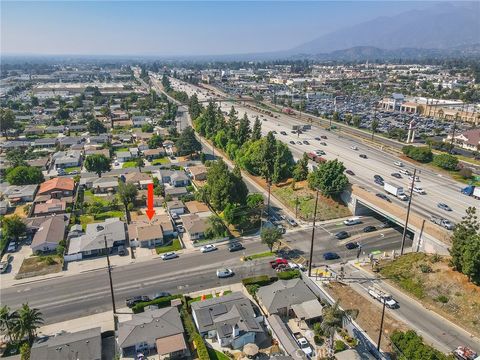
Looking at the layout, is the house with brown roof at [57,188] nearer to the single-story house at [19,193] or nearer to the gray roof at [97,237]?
the single-story house at [19,193]

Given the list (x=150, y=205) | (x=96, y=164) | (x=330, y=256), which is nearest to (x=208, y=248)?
(x=330, y=256)

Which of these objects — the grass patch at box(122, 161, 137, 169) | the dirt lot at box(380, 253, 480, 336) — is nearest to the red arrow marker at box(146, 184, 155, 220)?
the grass patch at box(122, 161, 137, 169)

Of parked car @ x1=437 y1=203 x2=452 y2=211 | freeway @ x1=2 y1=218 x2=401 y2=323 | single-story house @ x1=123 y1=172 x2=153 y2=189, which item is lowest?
freeway @ x1=2 y1=218 x2=401 y2=323

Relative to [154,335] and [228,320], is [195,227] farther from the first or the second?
[154,335]

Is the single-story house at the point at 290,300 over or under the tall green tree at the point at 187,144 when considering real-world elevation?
under

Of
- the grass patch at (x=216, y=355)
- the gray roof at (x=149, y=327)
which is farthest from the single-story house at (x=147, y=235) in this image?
the grass patch at (x=216, y=355)

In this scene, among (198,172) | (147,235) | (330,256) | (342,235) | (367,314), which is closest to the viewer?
(367,314)

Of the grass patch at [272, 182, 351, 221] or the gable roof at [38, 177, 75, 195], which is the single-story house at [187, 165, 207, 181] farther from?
the gable roof at [38, 177, 75, 195]
